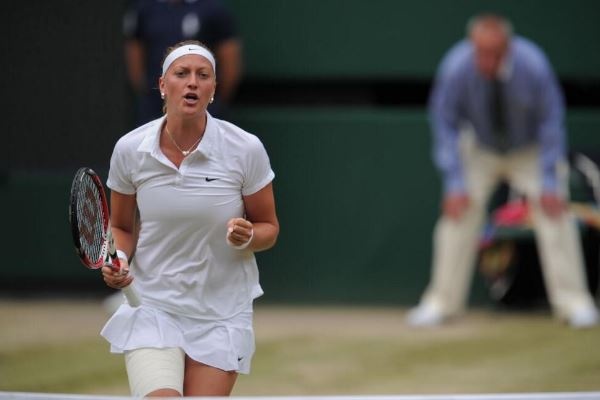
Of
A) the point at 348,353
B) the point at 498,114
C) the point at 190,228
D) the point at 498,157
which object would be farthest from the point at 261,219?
the point at 498,157

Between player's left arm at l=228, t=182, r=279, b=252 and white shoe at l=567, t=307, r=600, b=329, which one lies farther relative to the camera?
white shoe at l=567, t=307, r=600, b=329

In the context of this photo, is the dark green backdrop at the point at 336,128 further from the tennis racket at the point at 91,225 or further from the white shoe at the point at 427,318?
the tennis racket at the point at 91,225

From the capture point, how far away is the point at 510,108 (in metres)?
8.49

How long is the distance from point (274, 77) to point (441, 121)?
4.31 feet

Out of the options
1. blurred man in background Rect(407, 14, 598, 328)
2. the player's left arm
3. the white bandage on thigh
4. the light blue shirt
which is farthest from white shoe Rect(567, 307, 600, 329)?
the white bandage on thigh

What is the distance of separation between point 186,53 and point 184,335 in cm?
84

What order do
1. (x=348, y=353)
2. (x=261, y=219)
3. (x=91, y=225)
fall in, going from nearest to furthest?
(x=91, y=225), (x=261, y=219), (x=348, y=353)

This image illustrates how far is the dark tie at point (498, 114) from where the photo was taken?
8.42 metres

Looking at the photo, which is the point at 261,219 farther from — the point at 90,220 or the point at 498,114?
the point at 498,114

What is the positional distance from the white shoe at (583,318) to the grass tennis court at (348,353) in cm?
7

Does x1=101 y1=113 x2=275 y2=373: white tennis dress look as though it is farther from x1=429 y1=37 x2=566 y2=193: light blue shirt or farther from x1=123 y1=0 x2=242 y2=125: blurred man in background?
x1=429 y1=37 x2=566 y2=193: light blue shirt

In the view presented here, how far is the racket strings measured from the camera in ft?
13.2

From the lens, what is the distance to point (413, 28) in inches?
365

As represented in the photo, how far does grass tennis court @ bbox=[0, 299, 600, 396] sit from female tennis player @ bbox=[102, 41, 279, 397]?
96.4 inches
